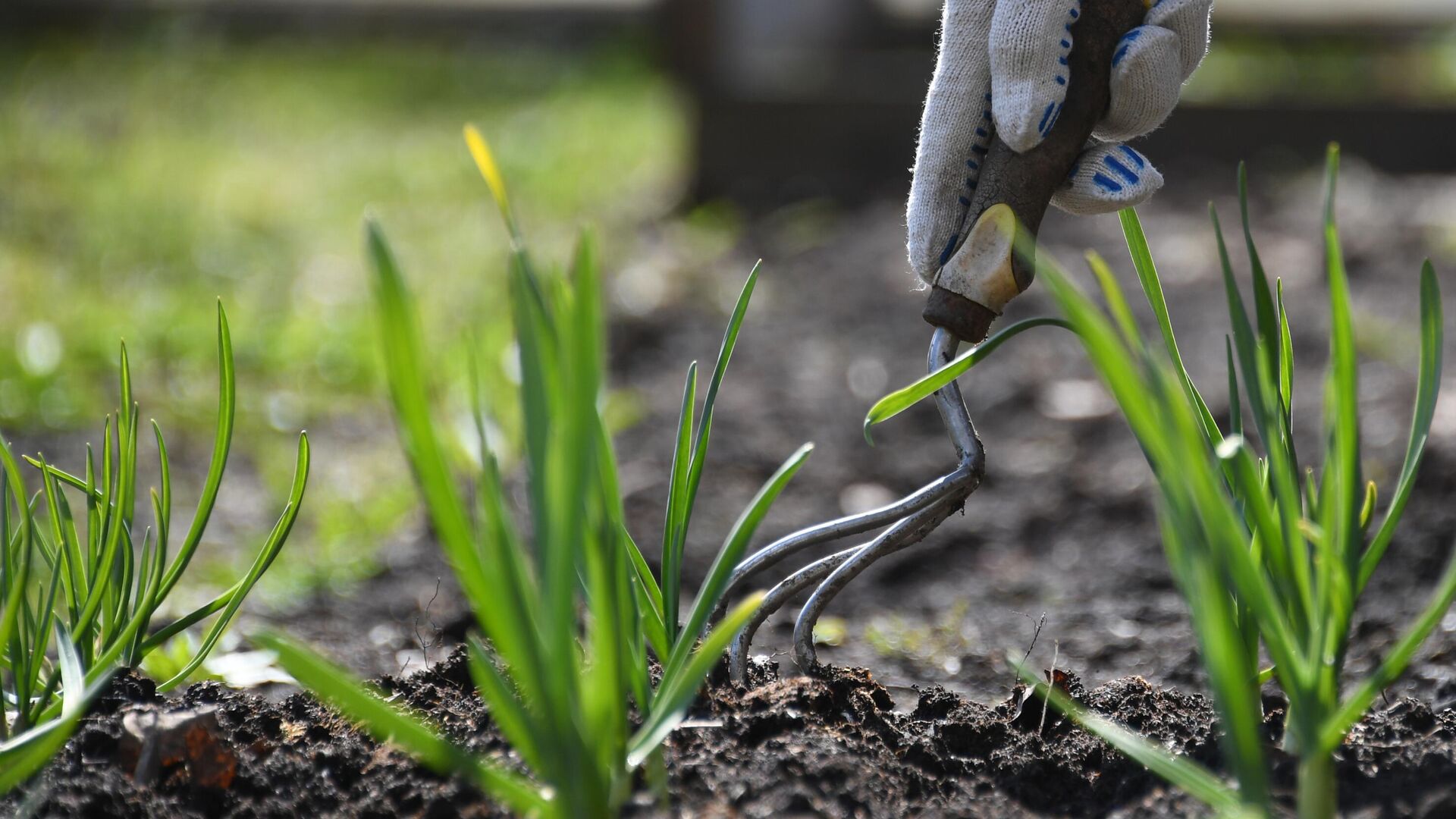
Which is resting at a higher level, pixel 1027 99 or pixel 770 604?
pixel 1027 99

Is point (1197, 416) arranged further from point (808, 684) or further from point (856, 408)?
point (856, 408)

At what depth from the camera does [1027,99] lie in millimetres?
1095

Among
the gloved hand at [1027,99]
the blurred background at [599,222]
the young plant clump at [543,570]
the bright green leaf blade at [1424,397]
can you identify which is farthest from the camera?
the blurred background at [599,222]

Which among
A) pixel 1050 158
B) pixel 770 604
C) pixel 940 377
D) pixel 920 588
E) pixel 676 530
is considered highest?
pixel 1050 158

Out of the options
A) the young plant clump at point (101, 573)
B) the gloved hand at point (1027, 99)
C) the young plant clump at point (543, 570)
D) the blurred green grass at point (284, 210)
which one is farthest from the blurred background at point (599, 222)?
the young plant clump at point (543, 570)

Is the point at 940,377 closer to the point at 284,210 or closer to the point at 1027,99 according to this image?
the point at 1027,99

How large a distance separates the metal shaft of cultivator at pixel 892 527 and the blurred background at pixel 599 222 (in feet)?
0.63

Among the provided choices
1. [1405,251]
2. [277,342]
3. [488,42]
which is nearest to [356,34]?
[488,42]

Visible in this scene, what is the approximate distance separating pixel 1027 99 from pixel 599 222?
339 centimetres

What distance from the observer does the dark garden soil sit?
1019mm

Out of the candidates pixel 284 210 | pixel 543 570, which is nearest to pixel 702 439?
pixel 543 570

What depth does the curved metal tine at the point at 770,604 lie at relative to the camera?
1166mm

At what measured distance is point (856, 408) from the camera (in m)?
2.90

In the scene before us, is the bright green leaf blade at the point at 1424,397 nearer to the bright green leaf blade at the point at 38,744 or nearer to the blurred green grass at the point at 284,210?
the blurred green grass at the point at 284,210
